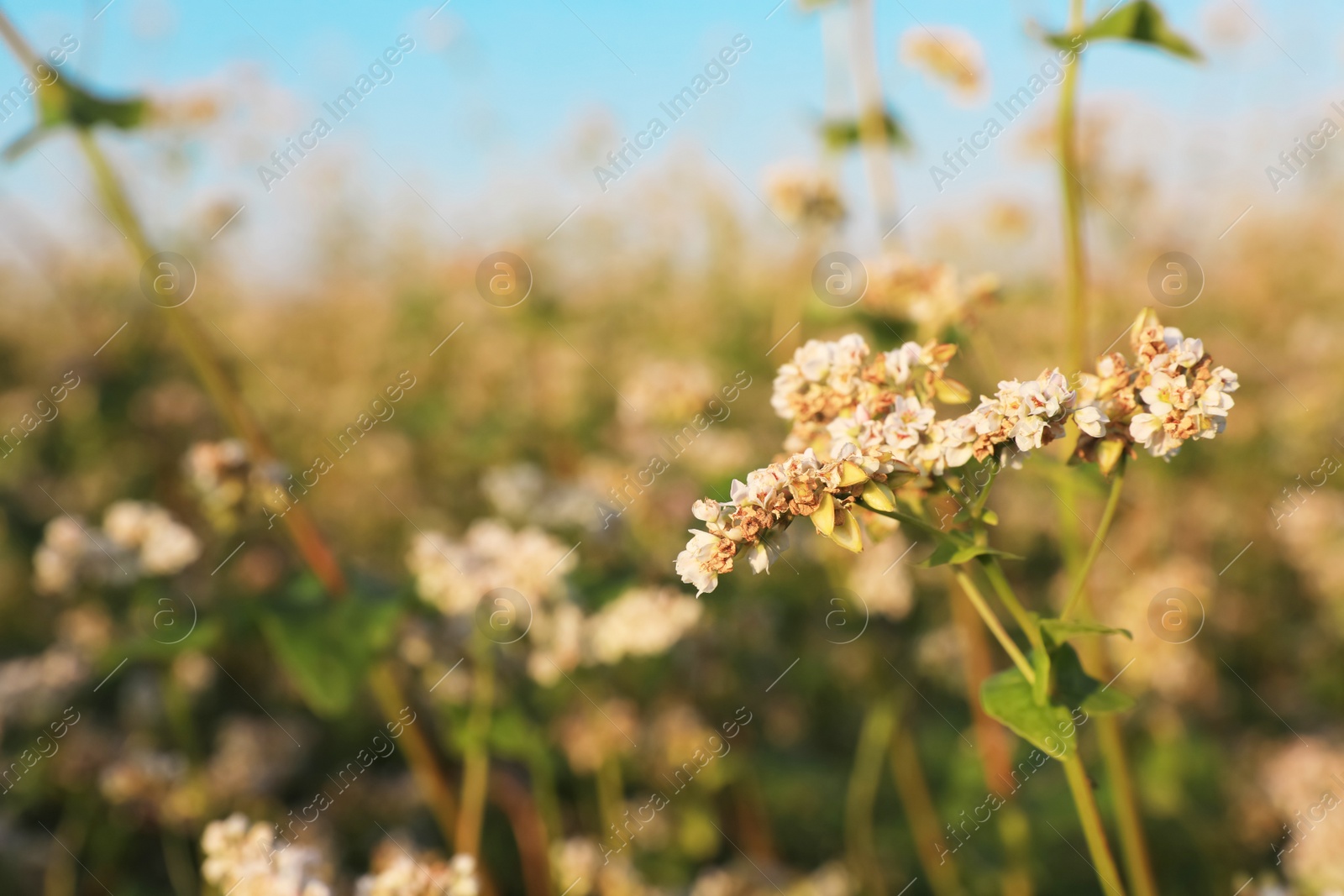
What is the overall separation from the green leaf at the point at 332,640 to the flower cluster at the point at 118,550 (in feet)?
1.50

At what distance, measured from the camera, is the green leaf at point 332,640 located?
214cm

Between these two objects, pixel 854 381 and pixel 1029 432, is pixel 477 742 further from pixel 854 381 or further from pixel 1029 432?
pixel 1029 432

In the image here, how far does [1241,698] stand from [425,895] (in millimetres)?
3683

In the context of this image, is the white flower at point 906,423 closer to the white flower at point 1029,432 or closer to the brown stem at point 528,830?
the white flower at point 1029,432

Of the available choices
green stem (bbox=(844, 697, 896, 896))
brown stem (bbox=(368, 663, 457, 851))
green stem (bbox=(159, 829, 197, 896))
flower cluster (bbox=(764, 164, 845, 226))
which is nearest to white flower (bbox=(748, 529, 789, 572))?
brown stem (bbox=(368, 663, 457, 851))

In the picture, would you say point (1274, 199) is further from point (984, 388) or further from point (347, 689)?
point (347, 689)

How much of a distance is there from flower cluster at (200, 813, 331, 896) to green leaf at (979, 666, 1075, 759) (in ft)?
3.45

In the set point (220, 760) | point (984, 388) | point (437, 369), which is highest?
point (220, 760)

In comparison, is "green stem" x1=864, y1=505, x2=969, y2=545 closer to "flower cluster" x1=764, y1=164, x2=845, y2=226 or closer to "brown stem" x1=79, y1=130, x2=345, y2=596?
"brown stem" x1=79, y1=130, x2=345, y2=596

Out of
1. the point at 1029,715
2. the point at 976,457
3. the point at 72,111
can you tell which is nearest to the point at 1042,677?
the point at 1029,715

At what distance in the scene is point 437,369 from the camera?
6539 mm

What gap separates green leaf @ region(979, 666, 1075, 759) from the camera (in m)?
1.29

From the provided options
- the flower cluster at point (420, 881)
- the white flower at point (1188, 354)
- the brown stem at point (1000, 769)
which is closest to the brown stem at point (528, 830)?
the flower cluster at point (420, 881)

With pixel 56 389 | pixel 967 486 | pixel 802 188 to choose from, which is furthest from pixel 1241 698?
pixel 56 389
